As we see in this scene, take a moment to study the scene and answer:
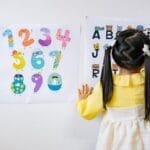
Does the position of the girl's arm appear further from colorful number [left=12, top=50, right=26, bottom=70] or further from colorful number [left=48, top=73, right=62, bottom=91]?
colorful number [left=12, top=50, right=26, bottom=70]

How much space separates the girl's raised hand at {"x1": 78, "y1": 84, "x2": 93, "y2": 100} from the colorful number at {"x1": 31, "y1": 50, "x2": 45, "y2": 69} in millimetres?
231

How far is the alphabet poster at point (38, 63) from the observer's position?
1547 millimetres

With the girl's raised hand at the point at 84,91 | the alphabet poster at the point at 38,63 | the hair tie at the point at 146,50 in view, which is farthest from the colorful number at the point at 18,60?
the hair tie at the point at 146,50

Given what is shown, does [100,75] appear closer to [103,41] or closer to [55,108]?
[103,41]

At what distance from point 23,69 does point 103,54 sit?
0.40 metres

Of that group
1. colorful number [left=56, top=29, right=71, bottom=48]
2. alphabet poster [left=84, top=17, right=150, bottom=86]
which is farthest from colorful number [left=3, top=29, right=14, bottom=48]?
alphabet poster [left=84, top=17, right=150, bottom=86]

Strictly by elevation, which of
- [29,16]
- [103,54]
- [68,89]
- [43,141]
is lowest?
[43,141]

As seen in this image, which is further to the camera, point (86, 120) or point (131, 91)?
point (86, 120)

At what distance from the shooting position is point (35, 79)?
157 centimetres

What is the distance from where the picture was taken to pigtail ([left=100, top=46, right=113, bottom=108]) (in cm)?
144

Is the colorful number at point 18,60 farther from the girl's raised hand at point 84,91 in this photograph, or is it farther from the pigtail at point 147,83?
the pigtail at point 147,83

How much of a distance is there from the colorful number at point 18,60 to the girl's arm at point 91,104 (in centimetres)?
32

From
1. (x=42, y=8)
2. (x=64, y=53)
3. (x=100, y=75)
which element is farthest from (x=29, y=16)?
(x=100, y=75)

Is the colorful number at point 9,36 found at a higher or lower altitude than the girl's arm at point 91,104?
higher
